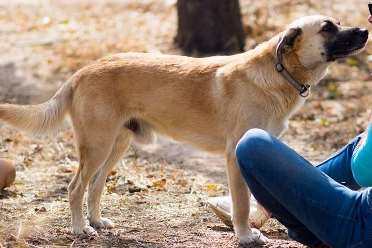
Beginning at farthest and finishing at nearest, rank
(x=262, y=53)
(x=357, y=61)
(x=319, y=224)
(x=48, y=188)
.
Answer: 1. (x=357, y=61)
2. (x=48, y=188)
3. (x=262, y=53)
4. (x=319, y=224)

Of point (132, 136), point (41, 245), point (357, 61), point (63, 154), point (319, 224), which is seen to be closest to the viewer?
point (319, 224)

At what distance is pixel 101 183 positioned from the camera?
5340 millimetres

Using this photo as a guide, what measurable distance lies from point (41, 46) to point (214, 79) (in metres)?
5.19

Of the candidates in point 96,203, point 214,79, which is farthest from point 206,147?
point 96,203

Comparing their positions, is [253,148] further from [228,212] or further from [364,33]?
[364,33]

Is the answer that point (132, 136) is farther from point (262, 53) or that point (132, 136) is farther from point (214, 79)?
point (262, 53)

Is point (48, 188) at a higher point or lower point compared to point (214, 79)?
lower

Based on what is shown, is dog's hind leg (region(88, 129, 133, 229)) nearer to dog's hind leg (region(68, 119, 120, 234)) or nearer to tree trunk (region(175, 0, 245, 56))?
dog's hind leg (region(68, 119, 120, 234))

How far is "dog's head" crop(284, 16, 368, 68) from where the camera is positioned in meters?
4.98

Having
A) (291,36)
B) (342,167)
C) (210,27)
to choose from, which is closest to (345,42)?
(291,36)

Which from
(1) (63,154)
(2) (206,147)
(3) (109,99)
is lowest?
(1) (63,154)

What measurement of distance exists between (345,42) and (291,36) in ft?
1.11

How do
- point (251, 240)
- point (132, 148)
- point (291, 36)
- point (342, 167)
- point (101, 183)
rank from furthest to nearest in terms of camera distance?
1. point (132, 148)
2. point (101, 183)
3. point (291, 36)
4. point (251, 240)
5. point (342, 167)

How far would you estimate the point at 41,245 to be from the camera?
4637 millimetres
